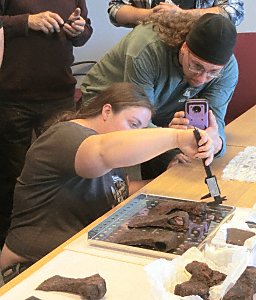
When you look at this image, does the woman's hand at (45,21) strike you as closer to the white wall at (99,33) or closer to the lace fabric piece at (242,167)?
the lace fabric piece at (242,167)

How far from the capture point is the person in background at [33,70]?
7.61 feet

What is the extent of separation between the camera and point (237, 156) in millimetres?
1981

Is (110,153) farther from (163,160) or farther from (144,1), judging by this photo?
(144,1)

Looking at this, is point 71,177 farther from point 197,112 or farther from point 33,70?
point 33,70

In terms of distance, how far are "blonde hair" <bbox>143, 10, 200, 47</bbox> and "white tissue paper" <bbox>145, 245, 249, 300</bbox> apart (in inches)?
35.4

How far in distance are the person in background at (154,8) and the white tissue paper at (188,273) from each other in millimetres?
1219

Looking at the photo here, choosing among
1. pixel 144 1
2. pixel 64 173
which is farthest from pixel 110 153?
pixel 144 1

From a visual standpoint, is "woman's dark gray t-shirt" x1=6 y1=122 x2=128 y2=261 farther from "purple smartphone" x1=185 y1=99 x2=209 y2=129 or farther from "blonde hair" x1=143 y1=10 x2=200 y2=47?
"blonde hair" x1=143 y1=10 x2=200 y2=47

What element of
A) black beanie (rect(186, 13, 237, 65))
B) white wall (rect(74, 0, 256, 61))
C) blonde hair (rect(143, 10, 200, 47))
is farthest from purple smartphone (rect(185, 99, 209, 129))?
white wall (rect(74, 0, 256, 61))

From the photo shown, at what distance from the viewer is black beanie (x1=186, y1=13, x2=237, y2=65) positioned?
1741mm

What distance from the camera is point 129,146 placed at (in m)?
1.36

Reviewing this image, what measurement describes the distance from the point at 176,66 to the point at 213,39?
24 centimetres

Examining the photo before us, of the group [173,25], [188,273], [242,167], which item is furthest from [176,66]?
[188,273]

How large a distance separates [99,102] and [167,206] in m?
0.38
